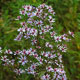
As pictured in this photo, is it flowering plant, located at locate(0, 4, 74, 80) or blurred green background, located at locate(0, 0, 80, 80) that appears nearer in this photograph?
flowering plant, located at locate(0, 4, 74, 80)

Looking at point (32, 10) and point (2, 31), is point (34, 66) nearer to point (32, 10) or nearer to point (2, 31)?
point (32, 10)

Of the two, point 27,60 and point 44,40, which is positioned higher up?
point 44,40

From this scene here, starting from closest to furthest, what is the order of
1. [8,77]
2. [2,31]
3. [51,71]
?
1. [51,71]
2. [8,77]
3. [2,31]

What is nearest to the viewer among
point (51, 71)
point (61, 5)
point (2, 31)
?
point (51, 71)

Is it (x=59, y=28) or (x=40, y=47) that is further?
(x=59, y=28)

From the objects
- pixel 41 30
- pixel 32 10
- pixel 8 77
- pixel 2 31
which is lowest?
pixel 8 77

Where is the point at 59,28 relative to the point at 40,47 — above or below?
above

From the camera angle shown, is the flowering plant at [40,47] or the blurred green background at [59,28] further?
the blurred green background at [59,28]

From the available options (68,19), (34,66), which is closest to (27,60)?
(34,66)
